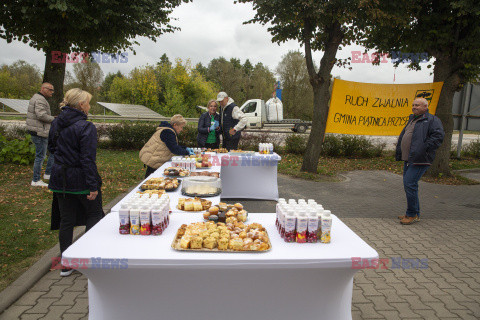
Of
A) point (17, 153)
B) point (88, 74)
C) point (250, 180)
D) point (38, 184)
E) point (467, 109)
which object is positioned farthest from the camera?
point (88, 74)

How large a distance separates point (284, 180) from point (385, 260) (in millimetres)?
5061

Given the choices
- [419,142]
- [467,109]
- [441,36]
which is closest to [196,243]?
[419,142]

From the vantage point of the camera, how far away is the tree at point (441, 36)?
26.1 feet

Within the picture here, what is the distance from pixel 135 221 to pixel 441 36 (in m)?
9.48

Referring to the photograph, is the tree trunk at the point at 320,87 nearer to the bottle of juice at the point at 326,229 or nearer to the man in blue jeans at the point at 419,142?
the man in blue jeans at the point at 419,142

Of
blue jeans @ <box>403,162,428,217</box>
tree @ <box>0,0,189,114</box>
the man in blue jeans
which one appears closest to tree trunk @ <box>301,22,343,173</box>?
the man in blue jeans

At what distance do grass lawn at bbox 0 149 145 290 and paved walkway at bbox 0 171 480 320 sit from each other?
557 millimetres

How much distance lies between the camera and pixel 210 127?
6973 mm

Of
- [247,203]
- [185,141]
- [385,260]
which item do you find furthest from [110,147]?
[385,260]

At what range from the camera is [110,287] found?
210 cm

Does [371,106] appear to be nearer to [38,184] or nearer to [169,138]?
[169,138]

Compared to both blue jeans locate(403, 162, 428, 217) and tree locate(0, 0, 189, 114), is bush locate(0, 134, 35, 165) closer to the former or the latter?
tree locate(0, 0, 189, 114)

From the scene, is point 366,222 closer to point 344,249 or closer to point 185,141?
point 344,249

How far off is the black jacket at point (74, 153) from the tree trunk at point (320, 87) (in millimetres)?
7161
